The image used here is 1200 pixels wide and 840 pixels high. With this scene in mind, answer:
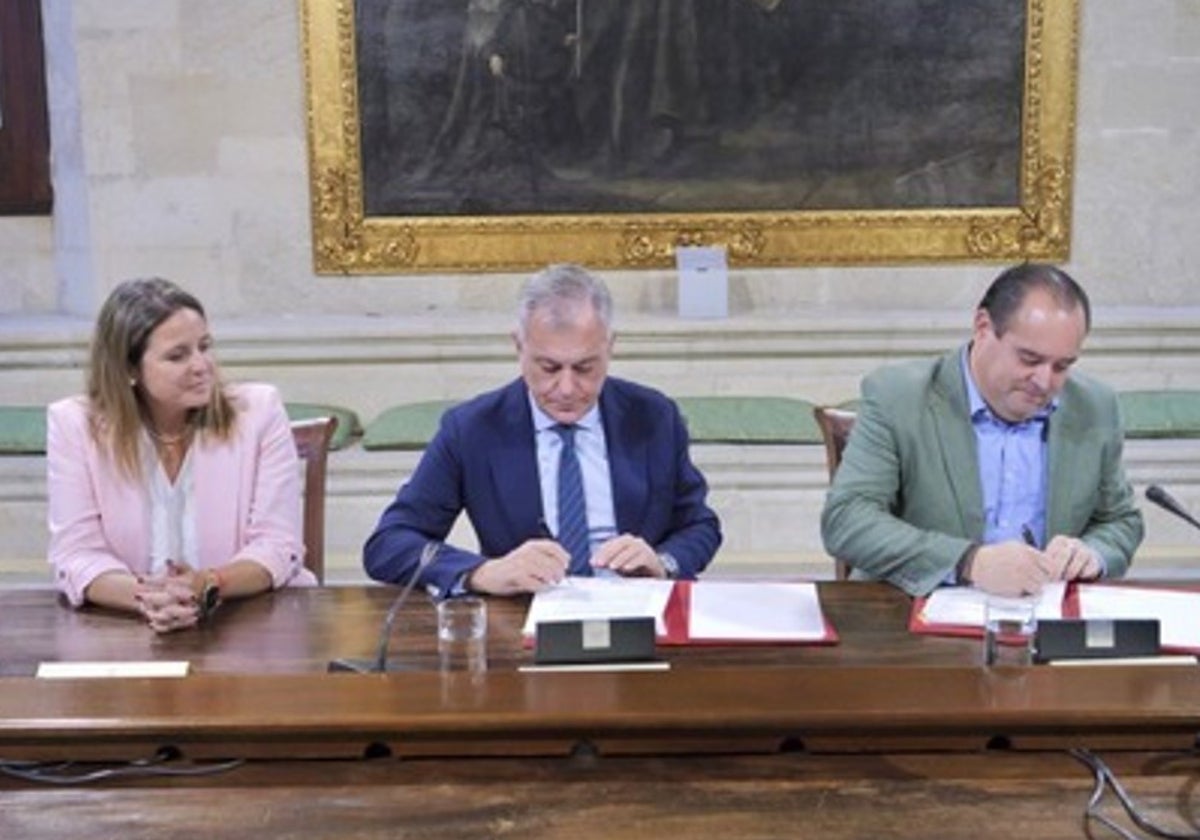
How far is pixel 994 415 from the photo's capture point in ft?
9.33

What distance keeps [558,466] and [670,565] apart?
308 millimetres

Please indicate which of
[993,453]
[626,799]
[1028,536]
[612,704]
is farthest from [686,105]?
[626,799]

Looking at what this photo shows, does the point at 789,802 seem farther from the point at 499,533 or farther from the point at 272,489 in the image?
the point at 272,489

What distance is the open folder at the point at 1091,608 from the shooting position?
2309 mm

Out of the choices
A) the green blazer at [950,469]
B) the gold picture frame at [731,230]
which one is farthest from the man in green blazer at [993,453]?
the gold picture frame at [731,230]

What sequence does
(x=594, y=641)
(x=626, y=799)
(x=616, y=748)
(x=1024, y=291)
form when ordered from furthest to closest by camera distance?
Result: (x=1024, y=291) < (x=594, y=641) < (x=616, y=748) < (x=626, y=799)

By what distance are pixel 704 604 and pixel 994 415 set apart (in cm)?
78

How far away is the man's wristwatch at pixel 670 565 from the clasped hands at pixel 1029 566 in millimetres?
557

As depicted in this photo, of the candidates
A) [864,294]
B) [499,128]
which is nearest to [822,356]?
[864,294]

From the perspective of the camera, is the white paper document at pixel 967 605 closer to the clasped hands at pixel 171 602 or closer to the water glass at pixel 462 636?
the water glass at pixel 462 636

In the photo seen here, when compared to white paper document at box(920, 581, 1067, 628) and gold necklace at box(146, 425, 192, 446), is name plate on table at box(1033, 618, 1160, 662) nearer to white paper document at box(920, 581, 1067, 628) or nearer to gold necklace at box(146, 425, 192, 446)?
white paper document at box(920, 581, 1067, 628)

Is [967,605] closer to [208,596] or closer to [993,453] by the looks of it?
[993,453]

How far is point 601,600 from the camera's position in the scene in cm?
247

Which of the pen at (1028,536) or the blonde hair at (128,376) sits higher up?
the blonde hair at (128,376)
